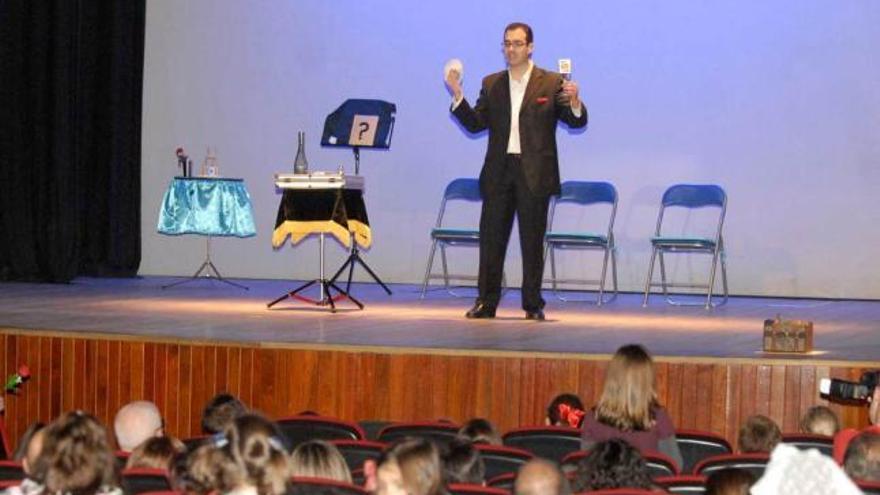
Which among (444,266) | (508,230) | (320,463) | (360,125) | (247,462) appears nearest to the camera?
(247,462)

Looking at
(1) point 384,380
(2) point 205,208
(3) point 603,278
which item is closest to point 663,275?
(3) point 603,278

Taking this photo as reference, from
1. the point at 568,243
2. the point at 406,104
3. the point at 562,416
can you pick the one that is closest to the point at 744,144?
the point at 568,243

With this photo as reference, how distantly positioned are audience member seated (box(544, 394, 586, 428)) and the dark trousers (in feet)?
9.23

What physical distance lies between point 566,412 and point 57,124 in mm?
6921

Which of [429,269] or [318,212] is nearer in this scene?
[318,212]

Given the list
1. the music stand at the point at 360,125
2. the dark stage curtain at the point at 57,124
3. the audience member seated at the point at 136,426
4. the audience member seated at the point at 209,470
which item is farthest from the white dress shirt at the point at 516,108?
the audience member seated at the point at 209,470

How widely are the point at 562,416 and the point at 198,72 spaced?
7.44 m

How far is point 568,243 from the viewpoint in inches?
425

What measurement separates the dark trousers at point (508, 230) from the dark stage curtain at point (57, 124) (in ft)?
13.5

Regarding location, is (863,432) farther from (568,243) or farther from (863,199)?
(863,199)

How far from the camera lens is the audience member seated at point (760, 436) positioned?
16.9 feet

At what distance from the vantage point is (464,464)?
4.30 m

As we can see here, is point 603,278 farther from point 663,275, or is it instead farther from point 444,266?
point 444,266

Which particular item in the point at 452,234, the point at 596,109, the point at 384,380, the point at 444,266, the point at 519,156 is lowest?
the point at 384,380
